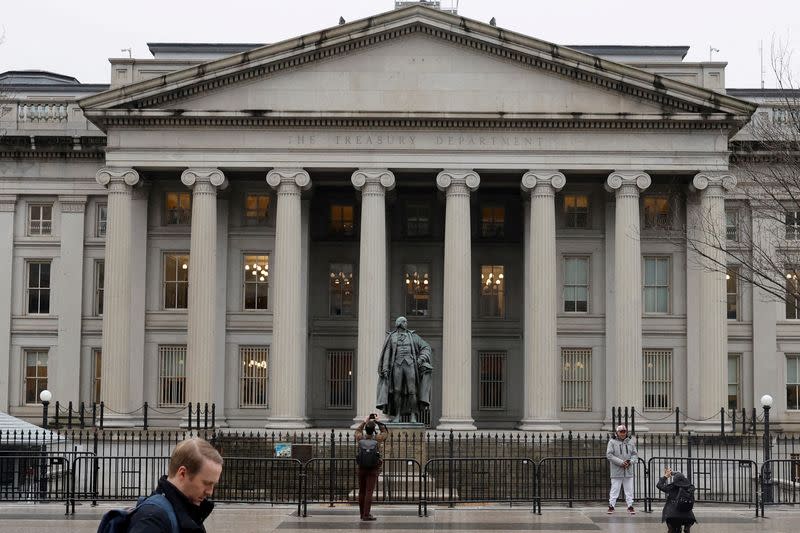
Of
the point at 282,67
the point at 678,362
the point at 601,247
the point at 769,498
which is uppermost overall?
the point at 282,67

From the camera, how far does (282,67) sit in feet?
149

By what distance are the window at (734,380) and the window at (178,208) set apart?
900 inches

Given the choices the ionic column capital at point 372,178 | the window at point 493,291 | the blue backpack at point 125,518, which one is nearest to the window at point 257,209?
the ionic column capital at point 372,178

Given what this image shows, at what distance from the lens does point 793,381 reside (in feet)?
166

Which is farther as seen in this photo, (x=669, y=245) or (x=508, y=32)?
(x=669, y=245)

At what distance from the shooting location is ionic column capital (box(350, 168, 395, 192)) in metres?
44.7

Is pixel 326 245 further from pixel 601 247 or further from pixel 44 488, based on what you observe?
pixel 44 488

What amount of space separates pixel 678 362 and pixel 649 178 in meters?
7.76

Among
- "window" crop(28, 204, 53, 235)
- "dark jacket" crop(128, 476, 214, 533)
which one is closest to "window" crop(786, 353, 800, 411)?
"window" crop(28, 204, 53, 235)

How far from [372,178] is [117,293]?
1030 cm

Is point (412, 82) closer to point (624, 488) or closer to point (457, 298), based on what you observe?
point (457, 298)

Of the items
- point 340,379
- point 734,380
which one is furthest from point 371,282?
point 734,380

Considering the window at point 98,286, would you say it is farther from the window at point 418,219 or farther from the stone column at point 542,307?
the stone column at point 542,307

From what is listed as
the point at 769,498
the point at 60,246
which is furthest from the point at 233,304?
the point at 769,498
